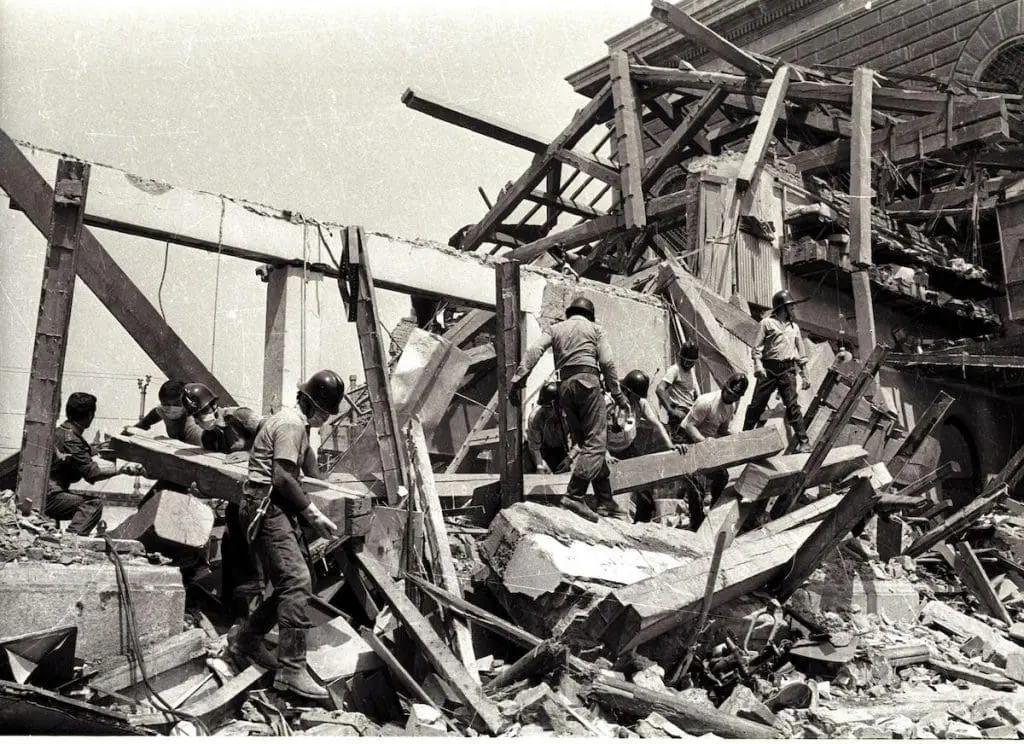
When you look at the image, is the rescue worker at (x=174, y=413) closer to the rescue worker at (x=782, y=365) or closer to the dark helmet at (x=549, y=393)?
the dark helmet at (x=549, y=393)

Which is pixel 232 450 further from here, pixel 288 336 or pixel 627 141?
pixel 627 141

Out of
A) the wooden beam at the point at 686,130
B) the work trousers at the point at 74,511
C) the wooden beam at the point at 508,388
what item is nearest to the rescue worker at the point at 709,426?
the wooden beam at the point at 508,388

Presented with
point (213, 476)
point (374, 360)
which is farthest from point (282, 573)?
point (374, 360)

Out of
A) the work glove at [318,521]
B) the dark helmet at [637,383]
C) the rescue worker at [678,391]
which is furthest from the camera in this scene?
the rescue worker at [678,391]

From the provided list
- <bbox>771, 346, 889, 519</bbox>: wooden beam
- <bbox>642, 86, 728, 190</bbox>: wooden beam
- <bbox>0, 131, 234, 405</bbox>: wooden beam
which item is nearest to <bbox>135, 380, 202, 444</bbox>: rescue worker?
<bbox>0, 131, 234, 405</bbox>: wooden beam

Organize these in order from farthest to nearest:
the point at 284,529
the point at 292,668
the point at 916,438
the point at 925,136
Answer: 1. the point at 925,136
2. the point at 916,438
3. the point at 284,529
4. the point at 292,668

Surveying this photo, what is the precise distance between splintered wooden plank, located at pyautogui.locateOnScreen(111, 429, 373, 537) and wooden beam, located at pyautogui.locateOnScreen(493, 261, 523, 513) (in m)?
1.09

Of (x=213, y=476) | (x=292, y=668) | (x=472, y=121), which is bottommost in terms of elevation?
(x=292, y=668)

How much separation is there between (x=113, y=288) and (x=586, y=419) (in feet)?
12.5

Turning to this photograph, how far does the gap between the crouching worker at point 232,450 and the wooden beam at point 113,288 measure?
27 cm

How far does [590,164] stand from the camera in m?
12.8

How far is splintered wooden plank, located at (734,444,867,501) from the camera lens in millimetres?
6879

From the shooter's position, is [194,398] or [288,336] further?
[288,336]

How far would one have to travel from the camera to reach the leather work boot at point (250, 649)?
15.3 feet
